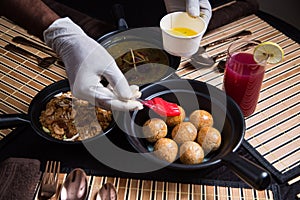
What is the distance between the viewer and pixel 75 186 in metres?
1.07

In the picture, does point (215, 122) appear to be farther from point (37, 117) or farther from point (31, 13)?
point (31, 13)

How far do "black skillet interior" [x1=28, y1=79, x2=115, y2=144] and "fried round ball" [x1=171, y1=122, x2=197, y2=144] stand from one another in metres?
0.16

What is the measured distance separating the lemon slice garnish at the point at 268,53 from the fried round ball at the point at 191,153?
297 mm

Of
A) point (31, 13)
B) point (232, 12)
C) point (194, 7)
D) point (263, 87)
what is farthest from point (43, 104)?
point (232, 12)

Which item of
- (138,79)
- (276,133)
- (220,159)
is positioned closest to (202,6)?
(138,79)

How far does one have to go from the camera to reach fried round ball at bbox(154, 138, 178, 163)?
3.48ft

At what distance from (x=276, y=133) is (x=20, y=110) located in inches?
29.0

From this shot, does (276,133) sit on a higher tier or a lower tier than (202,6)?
lower

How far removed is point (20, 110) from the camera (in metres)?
1.31

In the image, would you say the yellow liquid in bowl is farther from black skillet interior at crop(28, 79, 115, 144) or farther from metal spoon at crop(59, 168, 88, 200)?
metal spoon at crop(59, 168, 88, 200)

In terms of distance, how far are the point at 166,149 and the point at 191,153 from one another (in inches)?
2.4

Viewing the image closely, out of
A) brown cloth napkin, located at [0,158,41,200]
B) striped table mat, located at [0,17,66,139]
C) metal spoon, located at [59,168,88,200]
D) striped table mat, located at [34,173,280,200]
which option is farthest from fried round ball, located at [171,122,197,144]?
striped table mat, located at [0,17,66,139]

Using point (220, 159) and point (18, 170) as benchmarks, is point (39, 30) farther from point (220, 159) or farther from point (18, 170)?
point (220, 159)

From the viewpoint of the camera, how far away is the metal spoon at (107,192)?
1.05m
